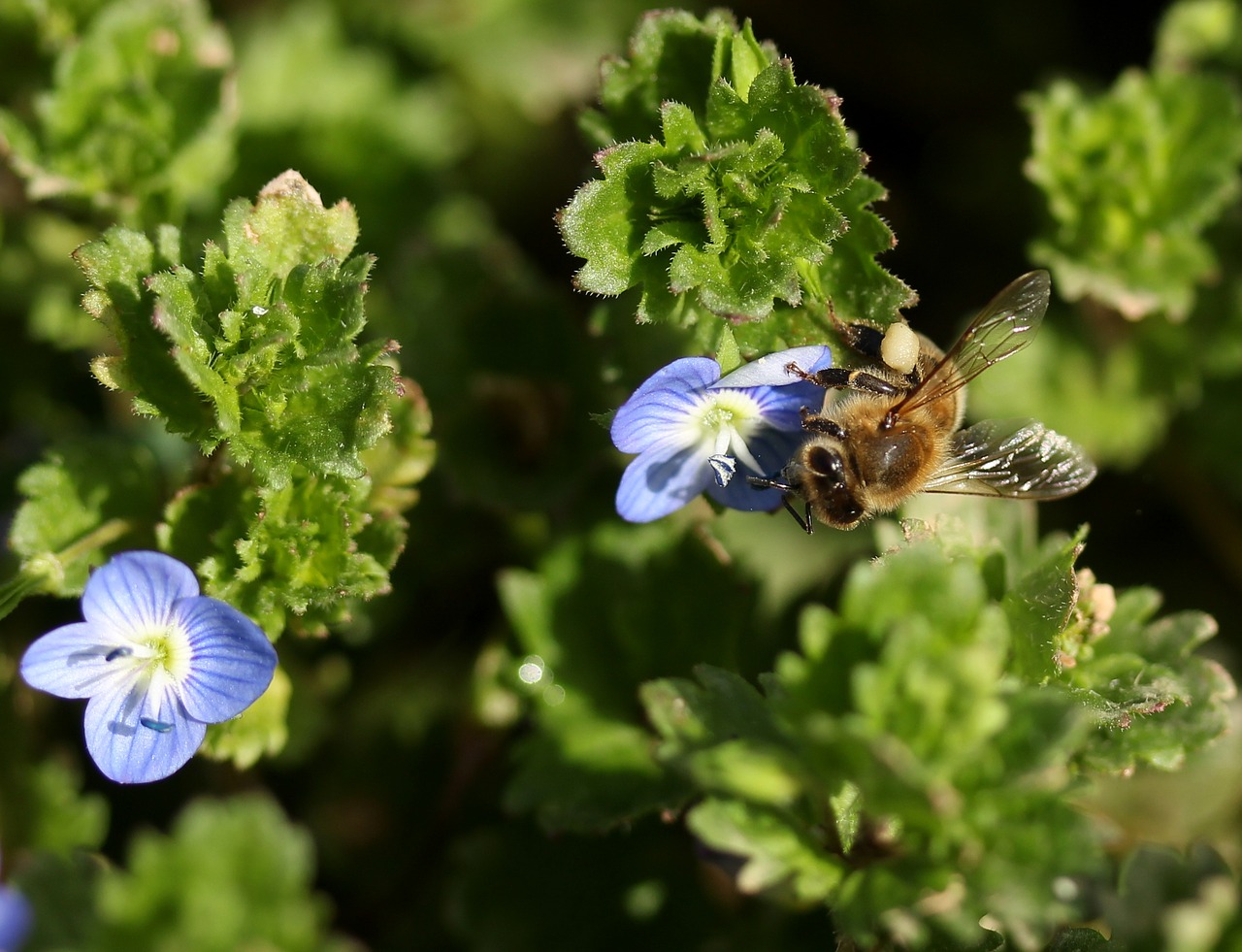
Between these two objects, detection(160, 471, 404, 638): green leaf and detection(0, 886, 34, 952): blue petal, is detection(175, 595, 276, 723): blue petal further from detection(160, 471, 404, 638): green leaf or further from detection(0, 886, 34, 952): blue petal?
detection(0, 886, 34, 952): blue petal

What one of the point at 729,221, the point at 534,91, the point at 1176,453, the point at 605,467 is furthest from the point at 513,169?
the point at 1176,453

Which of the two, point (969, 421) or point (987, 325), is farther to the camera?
point (969, 421)

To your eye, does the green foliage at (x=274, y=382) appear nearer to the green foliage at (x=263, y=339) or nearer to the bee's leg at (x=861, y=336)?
the green foliage at (x=263, y=339)

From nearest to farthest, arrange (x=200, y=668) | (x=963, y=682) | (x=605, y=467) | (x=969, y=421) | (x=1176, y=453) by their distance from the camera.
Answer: (x=963, y=682) → (x=200, y=668) → (x=605, y=467) → (x=969, y=421) → (x=1176, y=453)

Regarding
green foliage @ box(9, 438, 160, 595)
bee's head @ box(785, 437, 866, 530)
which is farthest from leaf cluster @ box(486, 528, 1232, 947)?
green foliage @ box(9, 438, 160, 595)

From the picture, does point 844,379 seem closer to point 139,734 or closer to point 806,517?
point 806,517

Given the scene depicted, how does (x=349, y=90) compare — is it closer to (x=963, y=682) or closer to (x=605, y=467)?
(x=605, y=467)

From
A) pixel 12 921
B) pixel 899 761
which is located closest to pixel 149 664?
pixel 12 921

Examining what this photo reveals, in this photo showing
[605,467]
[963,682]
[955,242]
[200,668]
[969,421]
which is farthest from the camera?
[955,242]
